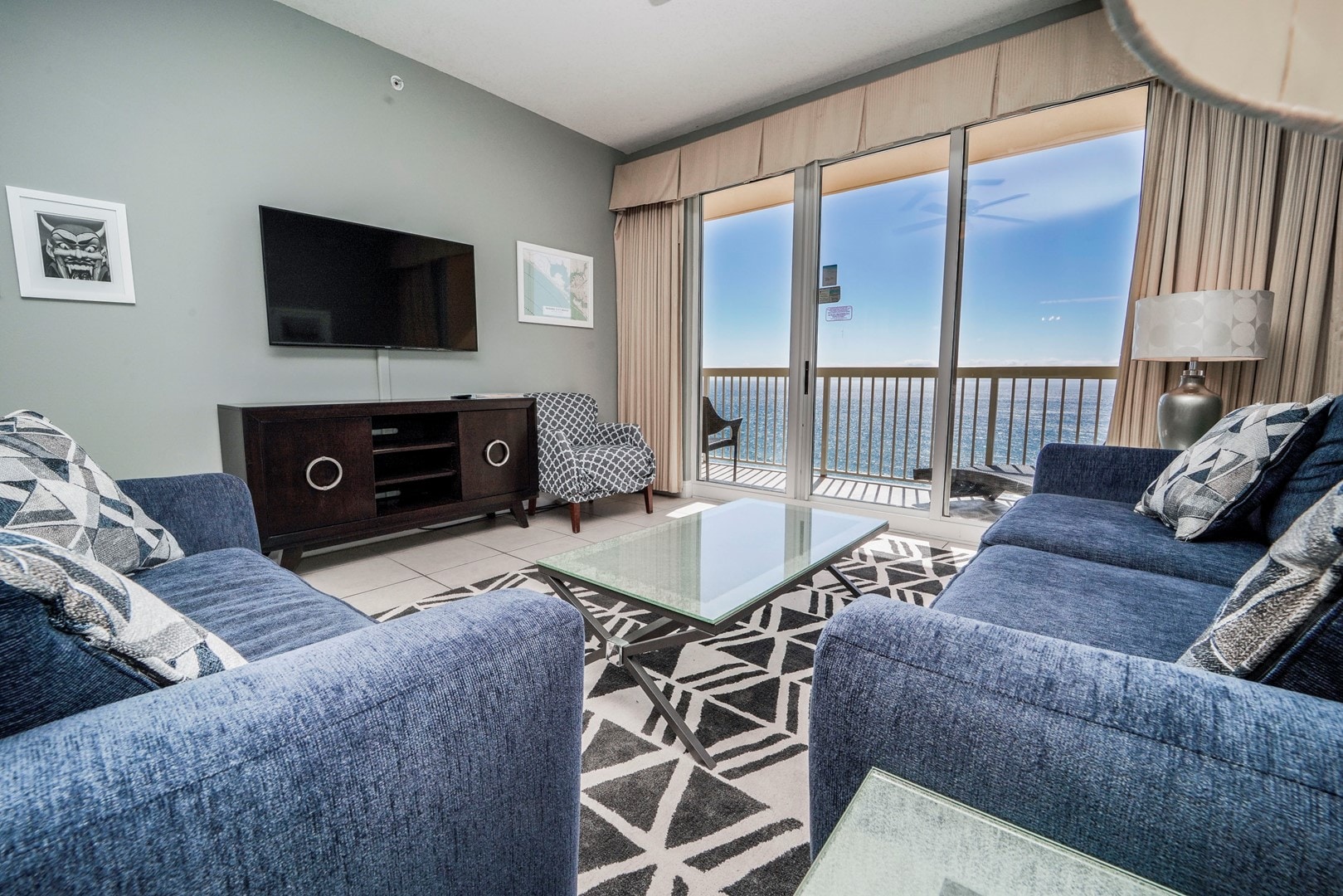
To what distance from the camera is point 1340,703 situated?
495 millimetres

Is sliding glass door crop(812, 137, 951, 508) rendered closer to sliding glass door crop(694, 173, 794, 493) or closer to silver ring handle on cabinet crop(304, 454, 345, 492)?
sliding glass door crop(694, 173, 794, 493)

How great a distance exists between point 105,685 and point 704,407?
3989 mm

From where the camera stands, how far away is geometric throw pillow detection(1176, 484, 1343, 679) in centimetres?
53

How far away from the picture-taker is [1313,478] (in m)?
1.33

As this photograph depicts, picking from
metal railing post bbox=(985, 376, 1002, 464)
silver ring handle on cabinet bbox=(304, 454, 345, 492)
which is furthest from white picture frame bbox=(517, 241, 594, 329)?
metal railing post bbox=(985, 376, 1002, 464)

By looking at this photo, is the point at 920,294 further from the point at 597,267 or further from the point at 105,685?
the point at 105,685

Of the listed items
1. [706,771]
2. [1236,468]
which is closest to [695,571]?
[706,771]

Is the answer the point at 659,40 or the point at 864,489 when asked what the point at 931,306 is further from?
the point at 659,40

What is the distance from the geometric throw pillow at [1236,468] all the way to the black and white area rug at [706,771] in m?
0.85

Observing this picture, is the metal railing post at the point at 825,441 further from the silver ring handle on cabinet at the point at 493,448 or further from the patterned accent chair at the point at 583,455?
the silver ring handle on cabinet at the point at 493,448

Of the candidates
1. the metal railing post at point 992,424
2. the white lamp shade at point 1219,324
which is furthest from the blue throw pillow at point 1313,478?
the metal railing post at point 992,424

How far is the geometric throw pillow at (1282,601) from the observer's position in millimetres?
531

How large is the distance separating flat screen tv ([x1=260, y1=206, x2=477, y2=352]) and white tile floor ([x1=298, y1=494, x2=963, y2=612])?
1081 millimetres

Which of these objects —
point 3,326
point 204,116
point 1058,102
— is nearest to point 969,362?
point 1058,102
